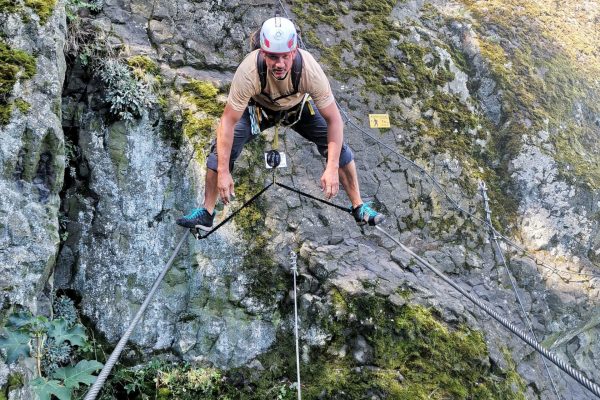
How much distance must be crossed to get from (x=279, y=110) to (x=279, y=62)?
0.79 meters

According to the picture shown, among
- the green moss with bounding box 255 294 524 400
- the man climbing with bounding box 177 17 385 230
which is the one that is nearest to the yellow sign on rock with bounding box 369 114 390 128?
the man climbing with bounding box 177 17 385 230

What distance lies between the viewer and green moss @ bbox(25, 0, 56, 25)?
5.55 meters

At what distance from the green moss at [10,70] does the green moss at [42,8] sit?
0.50m

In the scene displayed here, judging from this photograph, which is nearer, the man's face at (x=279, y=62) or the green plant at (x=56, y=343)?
the green plant at (x=56, y=343)

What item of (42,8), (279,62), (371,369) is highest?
(279,62)

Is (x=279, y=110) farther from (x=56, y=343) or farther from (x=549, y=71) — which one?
(x=549, y=71)

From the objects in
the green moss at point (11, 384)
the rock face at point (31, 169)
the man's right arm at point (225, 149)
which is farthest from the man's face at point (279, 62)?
the green moss at point (11, 384)

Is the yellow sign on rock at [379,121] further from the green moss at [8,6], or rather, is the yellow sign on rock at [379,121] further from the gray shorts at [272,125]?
the green moss at [8,6]

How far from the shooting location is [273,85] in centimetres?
493

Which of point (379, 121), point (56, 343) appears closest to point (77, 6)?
point (379, 121)

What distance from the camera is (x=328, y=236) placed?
23.5ft

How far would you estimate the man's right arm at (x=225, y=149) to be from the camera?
196 inches

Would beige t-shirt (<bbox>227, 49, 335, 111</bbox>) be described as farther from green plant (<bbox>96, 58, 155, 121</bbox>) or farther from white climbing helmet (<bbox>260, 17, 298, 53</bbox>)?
green plant (<bbox>96, 58, 155, 121</bbox>)

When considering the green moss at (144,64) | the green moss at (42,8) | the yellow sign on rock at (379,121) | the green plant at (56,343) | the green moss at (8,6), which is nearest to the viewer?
the green plant at (56,343)
